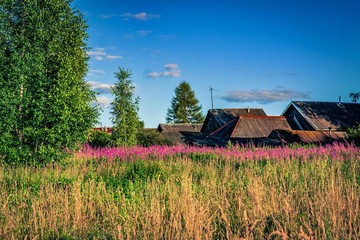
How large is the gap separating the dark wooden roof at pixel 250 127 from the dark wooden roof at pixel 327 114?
9.19 ft

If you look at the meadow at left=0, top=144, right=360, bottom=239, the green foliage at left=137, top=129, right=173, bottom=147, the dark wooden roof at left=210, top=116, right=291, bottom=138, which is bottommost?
the meadow at left=0, top=144, right=360, bottom=239

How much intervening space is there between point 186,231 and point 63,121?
417 inches

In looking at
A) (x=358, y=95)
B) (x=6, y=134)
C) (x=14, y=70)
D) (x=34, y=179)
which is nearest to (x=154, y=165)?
(x=34, y=179)

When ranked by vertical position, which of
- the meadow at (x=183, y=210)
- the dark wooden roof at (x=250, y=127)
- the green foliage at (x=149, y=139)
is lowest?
the meadow at (x=183, y=210)

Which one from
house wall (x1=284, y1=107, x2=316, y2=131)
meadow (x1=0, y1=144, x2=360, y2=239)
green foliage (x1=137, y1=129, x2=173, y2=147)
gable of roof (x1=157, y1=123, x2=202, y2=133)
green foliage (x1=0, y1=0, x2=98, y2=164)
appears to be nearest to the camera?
meadow (x1=0, y1=144, x2=360, y2=239)

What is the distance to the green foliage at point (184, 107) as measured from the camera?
70.4 meters

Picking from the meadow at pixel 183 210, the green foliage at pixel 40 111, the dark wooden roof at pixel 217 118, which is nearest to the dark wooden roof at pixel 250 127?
the dark wooden roof at pixel 217 118

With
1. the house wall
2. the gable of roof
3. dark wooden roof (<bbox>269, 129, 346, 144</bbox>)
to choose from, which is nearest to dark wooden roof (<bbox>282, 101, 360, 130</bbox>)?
the house wall

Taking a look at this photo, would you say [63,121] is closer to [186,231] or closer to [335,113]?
[186,231]

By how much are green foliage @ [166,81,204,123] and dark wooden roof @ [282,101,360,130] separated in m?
30.8

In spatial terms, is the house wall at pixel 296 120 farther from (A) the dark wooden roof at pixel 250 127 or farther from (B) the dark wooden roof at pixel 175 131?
(B) the dark wooden roof at pixel 175 131

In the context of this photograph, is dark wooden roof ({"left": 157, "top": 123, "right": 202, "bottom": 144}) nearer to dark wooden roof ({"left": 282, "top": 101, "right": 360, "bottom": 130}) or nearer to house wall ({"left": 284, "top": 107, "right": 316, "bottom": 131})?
house wall ({"left": 284, "top": 107, "right": 316, "bottom": 131})

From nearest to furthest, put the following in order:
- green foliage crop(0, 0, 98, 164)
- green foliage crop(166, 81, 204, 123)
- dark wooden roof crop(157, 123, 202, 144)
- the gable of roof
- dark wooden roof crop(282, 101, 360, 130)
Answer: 1. green foliage crop(0, 0, 98, 164)
2. dark wooden roof crop(282, 101, 360, 130)
3. dark wooden roof crop(157, 123, 202, 144)
4. the gable of roof
5. green foliage crop(166, 81, 204, 123)

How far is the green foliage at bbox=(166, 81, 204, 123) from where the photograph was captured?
231 ft
